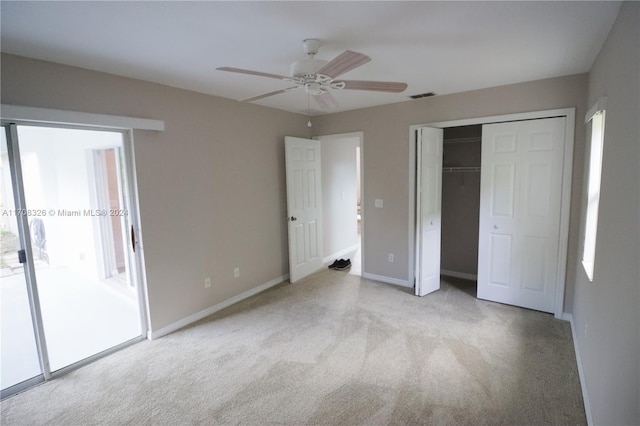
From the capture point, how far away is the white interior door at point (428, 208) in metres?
3.75

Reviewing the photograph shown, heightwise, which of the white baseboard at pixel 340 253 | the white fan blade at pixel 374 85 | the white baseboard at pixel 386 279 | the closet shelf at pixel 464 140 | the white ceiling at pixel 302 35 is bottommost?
the white baseboard at pixel 386 279

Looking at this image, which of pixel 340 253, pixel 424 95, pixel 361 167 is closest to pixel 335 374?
pixel 361 167

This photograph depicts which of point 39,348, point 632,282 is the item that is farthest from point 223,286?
point 632,282

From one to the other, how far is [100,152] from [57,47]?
2.19m

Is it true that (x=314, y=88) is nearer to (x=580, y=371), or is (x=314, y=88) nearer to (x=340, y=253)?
(x=580, y=371)

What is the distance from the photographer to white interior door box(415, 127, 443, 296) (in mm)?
3748

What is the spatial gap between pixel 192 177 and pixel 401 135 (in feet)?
8.40

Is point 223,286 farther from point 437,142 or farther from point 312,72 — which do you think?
point 437,142

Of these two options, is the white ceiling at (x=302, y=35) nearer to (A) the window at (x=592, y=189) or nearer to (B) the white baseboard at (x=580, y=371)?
(A) the window at (x=592, y=189)

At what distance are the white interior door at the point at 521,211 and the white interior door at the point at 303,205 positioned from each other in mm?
2246

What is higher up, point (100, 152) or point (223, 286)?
point (100, 152)

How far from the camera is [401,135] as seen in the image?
4082 mm

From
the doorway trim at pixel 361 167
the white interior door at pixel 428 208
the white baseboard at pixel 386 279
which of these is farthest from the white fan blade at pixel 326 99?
the white baseboard at pixel 386 279

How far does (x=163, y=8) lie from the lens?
167 centimetres
